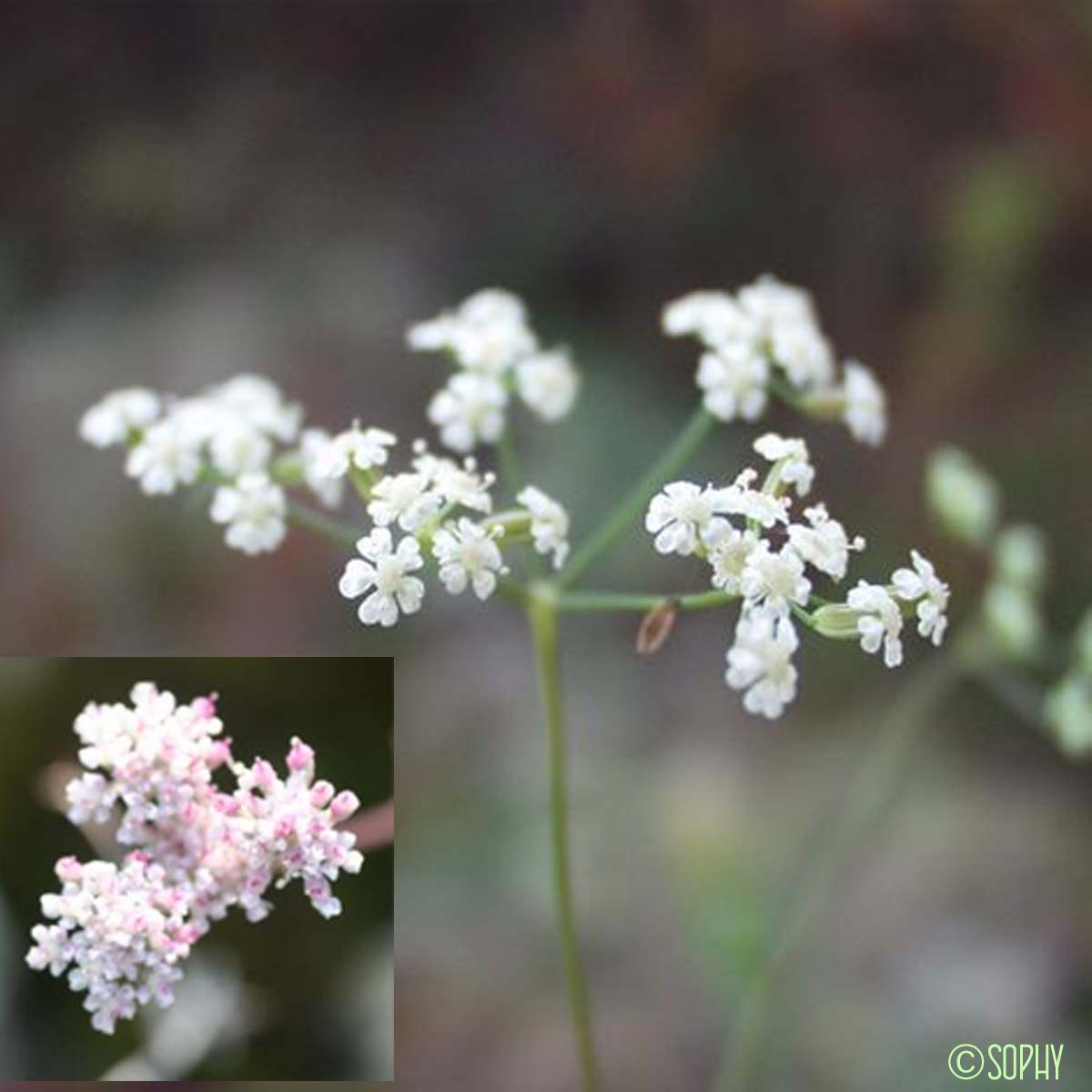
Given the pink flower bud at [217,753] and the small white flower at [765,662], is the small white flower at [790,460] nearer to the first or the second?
the small white flower at [765,662]

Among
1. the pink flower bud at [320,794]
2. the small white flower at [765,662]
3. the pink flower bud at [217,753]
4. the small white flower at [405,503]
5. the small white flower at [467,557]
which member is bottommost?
the pink flower bud at [320,794]

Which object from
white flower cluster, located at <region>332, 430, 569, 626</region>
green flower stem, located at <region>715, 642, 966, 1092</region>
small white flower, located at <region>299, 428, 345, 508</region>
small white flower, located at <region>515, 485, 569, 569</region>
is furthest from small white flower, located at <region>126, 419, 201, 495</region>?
green flower stem, located at <region>715, 642, 966, 1092</region>

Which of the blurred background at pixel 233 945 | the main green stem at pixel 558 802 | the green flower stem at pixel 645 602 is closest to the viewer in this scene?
the green flower stem at pixel 645 602

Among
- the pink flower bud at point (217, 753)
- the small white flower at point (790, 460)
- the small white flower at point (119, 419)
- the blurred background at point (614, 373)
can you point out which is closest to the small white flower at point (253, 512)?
the small white flower at point (119, 419)

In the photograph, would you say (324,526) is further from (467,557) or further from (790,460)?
(790,460)

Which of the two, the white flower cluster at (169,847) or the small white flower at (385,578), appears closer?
the white flower cluster at (169,847)

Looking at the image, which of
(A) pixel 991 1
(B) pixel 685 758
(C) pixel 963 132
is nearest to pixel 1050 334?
(C) pixel 963 132

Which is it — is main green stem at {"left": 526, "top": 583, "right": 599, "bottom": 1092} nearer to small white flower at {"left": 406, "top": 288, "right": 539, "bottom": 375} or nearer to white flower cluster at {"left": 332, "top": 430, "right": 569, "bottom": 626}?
white flower cluster at {"left": 332, "top": 430, "right": 569, "bottom": 626}
